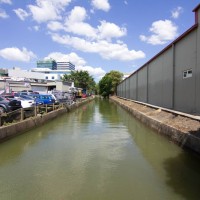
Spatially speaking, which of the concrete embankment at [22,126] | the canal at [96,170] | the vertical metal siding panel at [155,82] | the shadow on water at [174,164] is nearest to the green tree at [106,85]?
the vertical metal siding panel at [155,82]

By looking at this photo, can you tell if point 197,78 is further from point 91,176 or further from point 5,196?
point 5,196

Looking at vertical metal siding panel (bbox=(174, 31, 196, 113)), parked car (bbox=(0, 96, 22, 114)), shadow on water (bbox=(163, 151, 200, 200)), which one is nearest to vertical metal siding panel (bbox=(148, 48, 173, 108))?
vertical metal siding panel (bbox=(174, 31, 196, 113))

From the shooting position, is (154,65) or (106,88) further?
(106,88)

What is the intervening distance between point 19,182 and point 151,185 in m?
3.32

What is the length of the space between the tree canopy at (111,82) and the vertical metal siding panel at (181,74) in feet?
240

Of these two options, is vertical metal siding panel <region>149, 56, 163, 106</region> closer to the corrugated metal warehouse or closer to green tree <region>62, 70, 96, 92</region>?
the corrugated metal warehouse

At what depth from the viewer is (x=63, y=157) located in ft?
32.0

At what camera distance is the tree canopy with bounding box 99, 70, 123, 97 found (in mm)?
A: 92000

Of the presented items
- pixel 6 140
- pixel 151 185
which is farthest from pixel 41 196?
pixel 6 140

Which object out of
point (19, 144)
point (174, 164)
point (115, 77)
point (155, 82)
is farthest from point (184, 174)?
point (115, 77)

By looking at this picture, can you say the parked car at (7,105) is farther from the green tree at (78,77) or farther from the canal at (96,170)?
the green tree at (78,77)

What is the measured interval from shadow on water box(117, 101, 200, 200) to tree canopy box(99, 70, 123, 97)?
7858 cm

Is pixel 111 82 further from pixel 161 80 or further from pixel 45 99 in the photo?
pixel 161 80

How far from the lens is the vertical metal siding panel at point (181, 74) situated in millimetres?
15516
